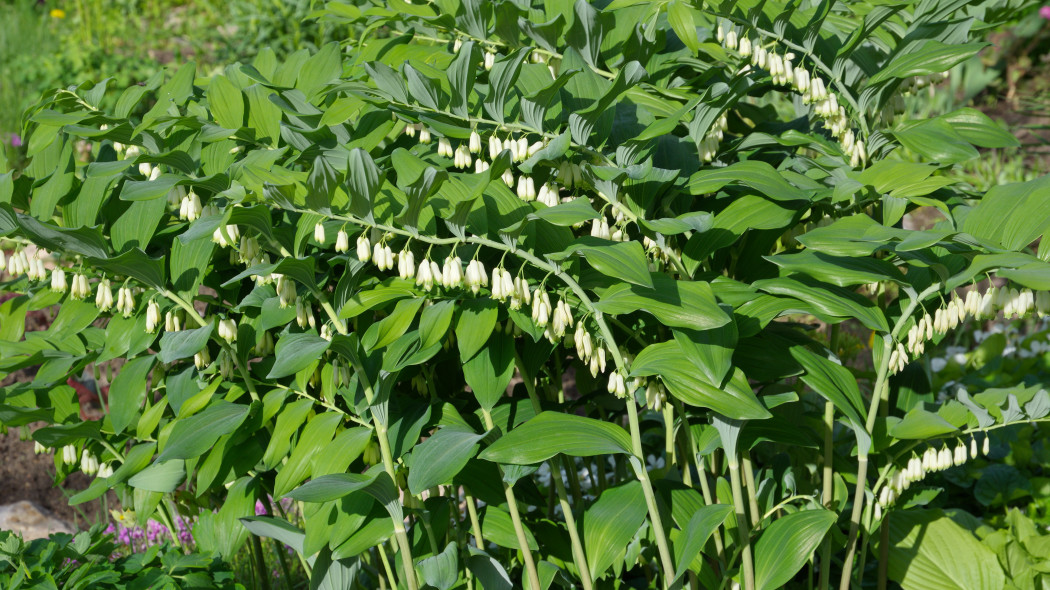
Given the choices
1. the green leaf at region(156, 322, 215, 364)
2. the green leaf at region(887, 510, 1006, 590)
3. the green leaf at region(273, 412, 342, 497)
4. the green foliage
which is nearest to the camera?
the green leaf at region(156, 322, 215, 364)

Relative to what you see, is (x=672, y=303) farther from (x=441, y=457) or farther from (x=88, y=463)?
(x=88, y=463)

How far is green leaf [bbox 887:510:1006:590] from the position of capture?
2.53 meters

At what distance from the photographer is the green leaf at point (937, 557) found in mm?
2527

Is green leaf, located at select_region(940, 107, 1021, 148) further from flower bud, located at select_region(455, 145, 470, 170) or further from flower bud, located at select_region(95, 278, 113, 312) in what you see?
flower bud, located at select_region(95, 278, 113, 312)

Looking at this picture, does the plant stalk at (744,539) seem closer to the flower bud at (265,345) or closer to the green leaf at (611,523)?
the green leaf at (611,523)

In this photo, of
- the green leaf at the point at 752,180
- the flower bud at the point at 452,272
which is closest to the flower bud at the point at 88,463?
the flower bud at the point at 452,272

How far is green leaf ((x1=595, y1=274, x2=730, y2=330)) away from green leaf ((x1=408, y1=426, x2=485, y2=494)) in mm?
412

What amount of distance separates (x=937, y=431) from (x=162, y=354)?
5.61 ft

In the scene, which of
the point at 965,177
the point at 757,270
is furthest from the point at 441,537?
the point at 965,177

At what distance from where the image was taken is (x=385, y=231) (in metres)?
1.80

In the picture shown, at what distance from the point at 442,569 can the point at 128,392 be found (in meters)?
0.92

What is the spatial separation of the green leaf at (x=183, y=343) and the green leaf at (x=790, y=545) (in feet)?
4.43

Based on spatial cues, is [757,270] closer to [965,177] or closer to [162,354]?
[162,354]

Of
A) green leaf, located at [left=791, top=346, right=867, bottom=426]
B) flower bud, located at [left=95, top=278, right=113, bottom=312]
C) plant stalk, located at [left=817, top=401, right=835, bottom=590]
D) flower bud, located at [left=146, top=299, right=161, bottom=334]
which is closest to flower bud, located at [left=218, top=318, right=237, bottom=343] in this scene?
flower bud, located at [left=146, top=299, right=161, bottom=334]
